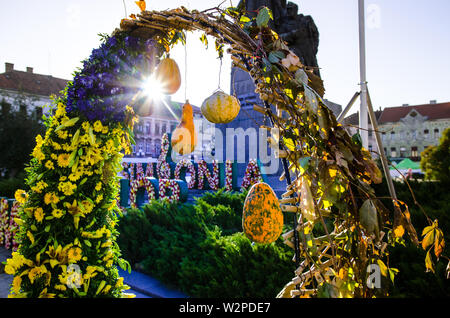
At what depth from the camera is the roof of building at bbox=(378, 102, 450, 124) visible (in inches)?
1916

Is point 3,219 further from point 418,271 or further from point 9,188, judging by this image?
point 418,271

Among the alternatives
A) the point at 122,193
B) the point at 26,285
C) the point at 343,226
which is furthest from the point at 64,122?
the point at 122,193

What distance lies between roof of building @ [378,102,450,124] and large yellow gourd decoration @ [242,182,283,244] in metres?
56.7

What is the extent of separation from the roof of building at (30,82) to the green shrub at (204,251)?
1416 inches

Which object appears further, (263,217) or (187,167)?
(187,167)

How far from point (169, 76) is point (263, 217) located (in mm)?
1068

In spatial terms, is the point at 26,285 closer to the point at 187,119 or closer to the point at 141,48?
the point at 187,119

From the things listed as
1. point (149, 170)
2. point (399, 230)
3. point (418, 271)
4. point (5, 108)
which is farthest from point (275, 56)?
point (5, 108)

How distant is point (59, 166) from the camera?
8.05ft

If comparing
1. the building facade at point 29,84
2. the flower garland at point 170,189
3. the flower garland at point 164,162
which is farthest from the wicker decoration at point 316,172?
the building facade at point 29,84

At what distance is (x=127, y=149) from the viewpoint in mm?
2660

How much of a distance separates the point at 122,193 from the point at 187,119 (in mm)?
6863

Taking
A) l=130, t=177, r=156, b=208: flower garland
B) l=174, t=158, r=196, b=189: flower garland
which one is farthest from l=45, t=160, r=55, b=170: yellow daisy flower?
Result: l=174, t=158, r=196, b=189: flower garland

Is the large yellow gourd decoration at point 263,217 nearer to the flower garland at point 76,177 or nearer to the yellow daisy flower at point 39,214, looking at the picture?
the flower garland at point 76,177
